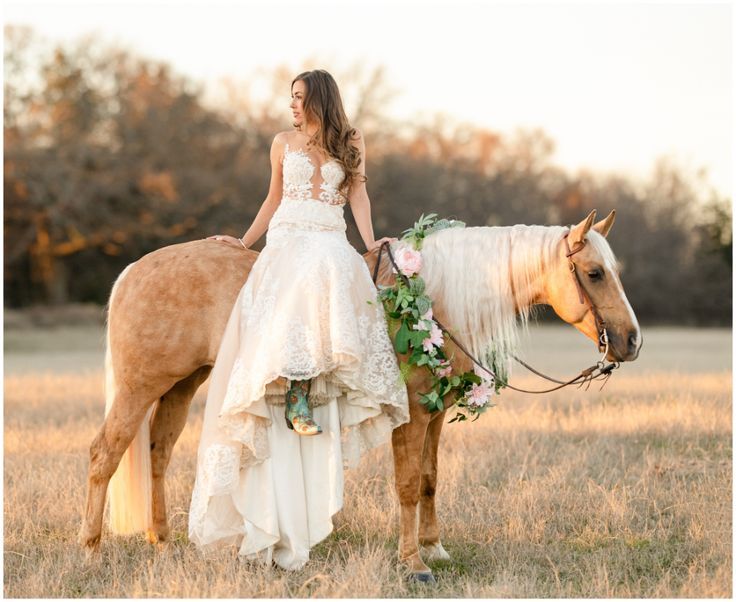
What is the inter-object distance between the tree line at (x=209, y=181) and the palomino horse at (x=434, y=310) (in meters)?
21.5

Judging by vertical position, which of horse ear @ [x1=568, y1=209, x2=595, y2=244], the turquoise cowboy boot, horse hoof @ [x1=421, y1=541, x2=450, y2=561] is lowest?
horse hoof @ [x1=421, y1=541, x2=450, y2=561]

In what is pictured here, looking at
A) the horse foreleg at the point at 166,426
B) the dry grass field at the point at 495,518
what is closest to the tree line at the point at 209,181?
the dry grass field at the point at 495,518

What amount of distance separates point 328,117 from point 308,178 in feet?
1.28

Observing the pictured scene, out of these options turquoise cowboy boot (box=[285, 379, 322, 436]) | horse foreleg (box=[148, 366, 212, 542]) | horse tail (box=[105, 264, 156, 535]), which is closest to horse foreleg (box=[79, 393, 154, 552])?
horse tail (box=[105, 264, 156, 535])

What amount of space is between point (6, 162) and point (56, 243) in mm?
4521

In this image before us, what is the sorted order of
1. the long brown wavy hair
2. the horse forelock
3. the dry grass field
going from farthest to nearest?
1. the long brown wavy hair
2. the horse forelock
3. the dry grass field

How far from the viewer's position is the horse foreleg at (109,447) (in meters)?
5.42

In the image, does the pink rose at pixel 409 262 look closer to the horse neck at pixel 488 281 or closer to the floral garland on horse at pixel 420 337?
the floral garland on horse at pixel 420 337

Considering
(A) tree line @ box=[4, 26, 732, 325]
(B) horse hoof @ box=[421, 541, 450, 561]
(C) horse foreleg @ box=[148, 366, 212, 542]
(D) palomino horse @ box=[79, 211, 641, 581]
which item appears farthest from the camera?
(A) tree line @ box=[4, 26, 732, 325]

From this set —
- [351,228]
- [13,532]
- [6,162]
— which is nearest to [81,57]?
[6,162]

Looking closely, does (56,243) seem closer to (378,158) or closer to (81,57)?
(81,57)

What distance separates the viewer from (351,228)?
2902 cm

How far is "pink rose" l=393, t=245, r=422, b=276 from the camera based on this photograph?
5133 millimetres

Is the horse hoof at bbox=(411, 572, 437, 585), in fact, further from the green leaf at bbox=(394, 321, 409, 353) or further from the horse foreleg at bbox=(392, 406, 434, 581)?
the green leaf at bbox=(394, 321, 409, 353)
